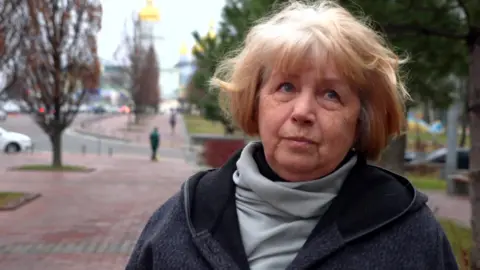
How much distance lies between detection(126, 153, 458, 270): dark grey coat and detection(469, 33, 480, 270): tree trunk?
3525 millimetres

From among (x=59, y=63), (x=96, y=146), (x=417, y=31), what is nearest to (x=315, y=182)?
(x=417, y=31)

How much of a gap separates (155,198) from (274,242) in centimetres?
1317

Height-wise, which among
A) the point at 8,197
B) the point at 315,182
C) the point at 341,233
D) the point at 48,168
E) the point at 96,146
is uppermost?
the point at 315,182

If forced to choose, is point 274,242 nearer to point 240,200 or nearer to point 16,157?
point 240,200

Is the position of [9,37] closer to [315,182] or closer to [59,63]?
[59,63]

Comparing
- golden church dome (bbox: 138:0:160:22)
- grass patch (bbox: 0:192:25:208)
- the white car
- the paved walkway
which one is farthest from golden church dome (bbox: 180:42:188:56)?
grass patch (bbox: 0:192:25:208)

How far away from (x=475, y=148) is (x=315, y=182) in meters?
3.72

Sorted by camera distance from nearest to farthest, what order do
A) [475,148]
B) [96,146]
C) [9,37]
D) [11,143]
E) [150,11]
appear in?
[475,148], [9,37], [11,143], [96,146], [150,11]

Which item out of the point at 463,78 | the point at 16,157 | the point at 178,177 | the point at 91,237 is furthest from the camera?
the point at 16,157

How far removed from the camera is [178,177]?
20.2 m

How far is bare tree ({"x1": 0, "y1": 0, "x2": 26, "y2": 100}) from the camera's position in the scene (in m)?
13.5

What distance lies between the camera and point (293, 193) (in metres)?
1.56

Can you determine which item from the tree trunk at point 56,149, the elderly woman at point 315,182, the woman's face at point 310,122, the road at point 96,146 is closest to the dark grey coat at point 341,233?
the elderly woman at point 315,182

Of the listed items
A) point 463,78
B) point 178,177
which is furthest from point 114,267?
point 178,177
